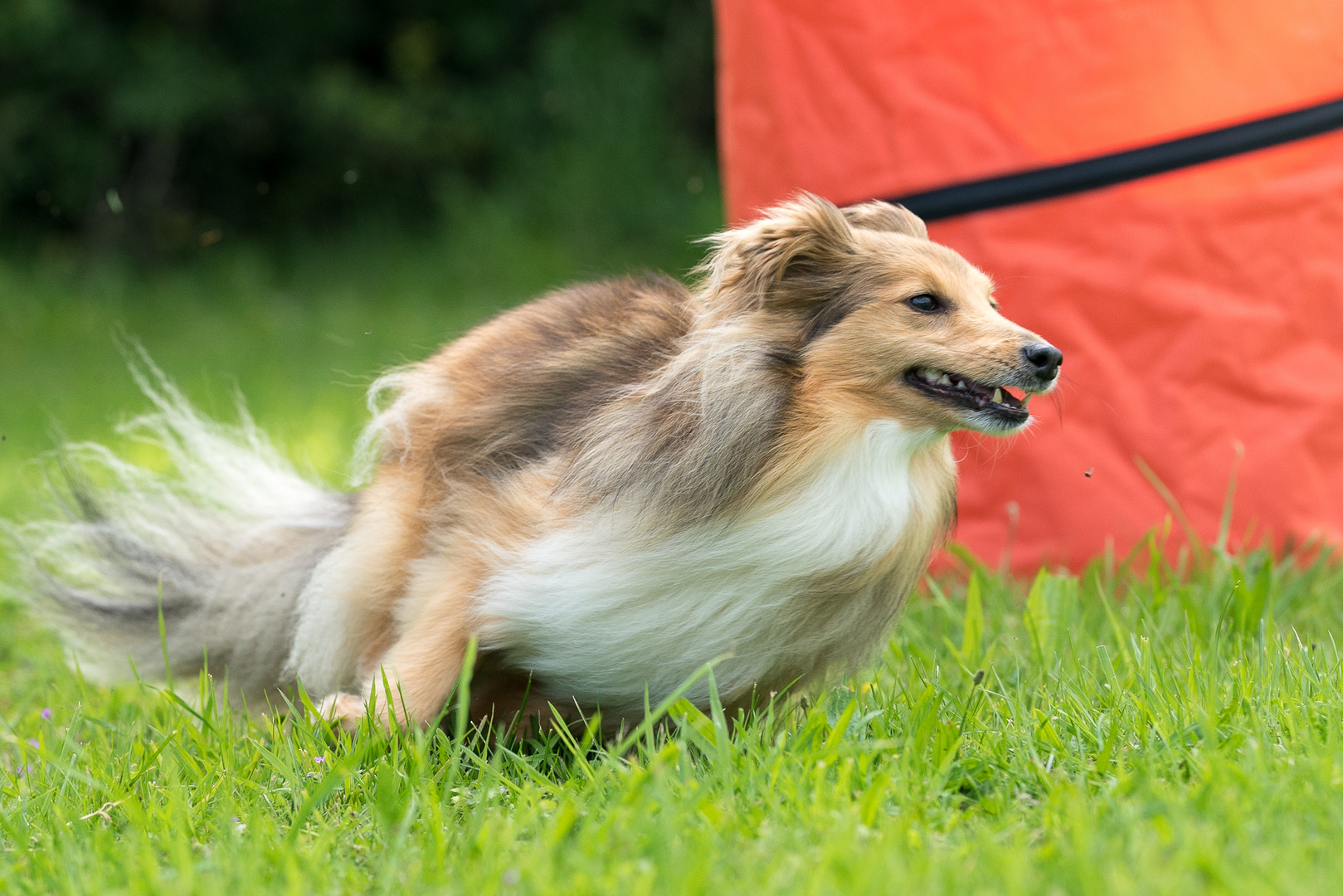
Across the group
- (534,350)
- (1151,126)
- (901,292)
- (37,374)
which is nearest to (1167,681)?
(901,292)

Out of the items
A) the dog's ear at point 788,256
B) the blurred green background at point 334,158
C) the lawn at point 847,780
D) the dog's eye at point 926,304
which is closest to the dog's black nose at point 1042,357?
the dog's eye at point 926,304

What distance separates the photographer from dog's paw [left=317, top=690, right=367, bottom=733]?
2.94m

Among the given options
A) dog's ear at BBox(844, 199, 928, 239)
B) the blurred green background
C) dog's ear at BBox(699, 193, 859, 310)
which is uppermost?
dog's ear at BBox(699, 193, 859, 310)

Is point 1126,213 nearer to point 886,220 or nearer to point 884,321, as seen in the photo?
point 886,220

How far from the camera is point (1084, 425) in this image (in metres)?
4.36

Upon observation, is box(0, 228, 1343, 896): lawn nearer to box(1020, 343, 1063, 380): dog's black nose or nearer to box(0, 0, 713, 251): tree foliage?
box(1020, 343, 1063, 380): dog's black nose

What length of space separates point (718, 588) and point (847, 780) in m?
0.56

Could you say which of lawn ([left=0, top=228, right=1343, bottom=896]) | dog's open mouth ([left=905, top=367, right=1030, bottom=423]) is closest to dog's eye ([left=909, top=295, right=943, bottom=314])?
dog's open mouth ([left=905, top=367, right=1030, bottom=423])

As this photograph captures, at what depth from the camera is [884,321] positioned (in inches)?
110

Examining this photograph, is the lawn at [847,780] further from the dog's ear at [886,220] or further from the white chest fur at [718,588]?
the dog's ear at [886,220]

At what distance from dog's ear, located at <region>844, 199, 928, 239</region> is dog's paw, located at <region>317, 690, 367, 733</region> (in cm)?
152

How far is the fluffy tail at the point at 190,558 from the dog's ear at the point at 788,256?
1324 mm

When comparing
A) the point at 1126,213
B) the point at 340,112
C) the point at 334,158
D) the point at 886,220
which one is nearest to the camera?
the point at 886,220

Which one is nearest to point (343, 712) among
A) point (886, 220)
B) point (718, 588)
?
point (718, 588)
